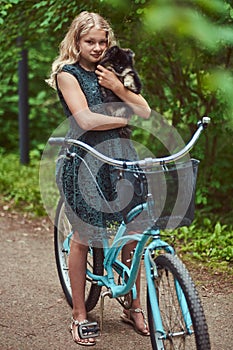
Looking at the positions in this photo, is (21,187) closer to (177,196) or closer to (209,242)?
(209,242)

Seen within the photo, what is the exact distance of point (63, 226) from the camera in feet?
14.4

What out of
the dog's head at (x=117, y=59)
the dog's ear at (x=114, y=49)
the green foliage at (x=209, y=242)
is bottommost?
the green foliage at (x=209, y=242)

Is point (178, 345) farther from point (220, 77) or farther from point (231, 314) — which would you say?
point (220, 77)

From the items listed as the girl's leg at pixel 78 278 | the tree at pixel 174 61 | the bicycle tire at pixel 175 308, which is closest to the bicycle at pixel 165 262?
the bicycle tire at pixel 175 308

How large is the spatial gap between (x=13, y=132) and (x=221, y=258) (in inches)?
232

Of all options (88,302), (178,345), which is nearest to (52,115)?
(88,302)

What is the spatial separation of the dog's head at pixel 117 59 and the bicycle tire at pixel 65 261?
0.98 m

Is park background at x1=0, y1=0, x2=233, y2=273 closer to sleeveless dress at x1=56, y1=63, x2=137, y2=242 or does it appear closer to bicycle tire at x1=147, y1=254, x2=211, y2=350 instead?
sleeveless dress at x1=56, y1=63, x2=137, y2=242

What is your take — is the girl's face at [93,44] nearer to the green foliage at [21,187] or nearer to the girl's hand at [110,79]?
the girl's hand at [110,79]

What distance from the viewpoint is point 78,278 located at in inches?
153

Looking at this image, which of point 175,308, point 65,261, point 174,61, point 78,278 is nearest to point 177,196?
point 175,308

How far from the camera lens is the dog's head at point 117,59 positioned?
143 inches

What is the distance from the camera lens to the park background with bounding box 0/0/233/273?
200 inches

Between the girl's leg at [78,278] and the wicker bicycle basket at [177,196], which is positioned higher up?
the wicker bicycle basket at [177,196]
